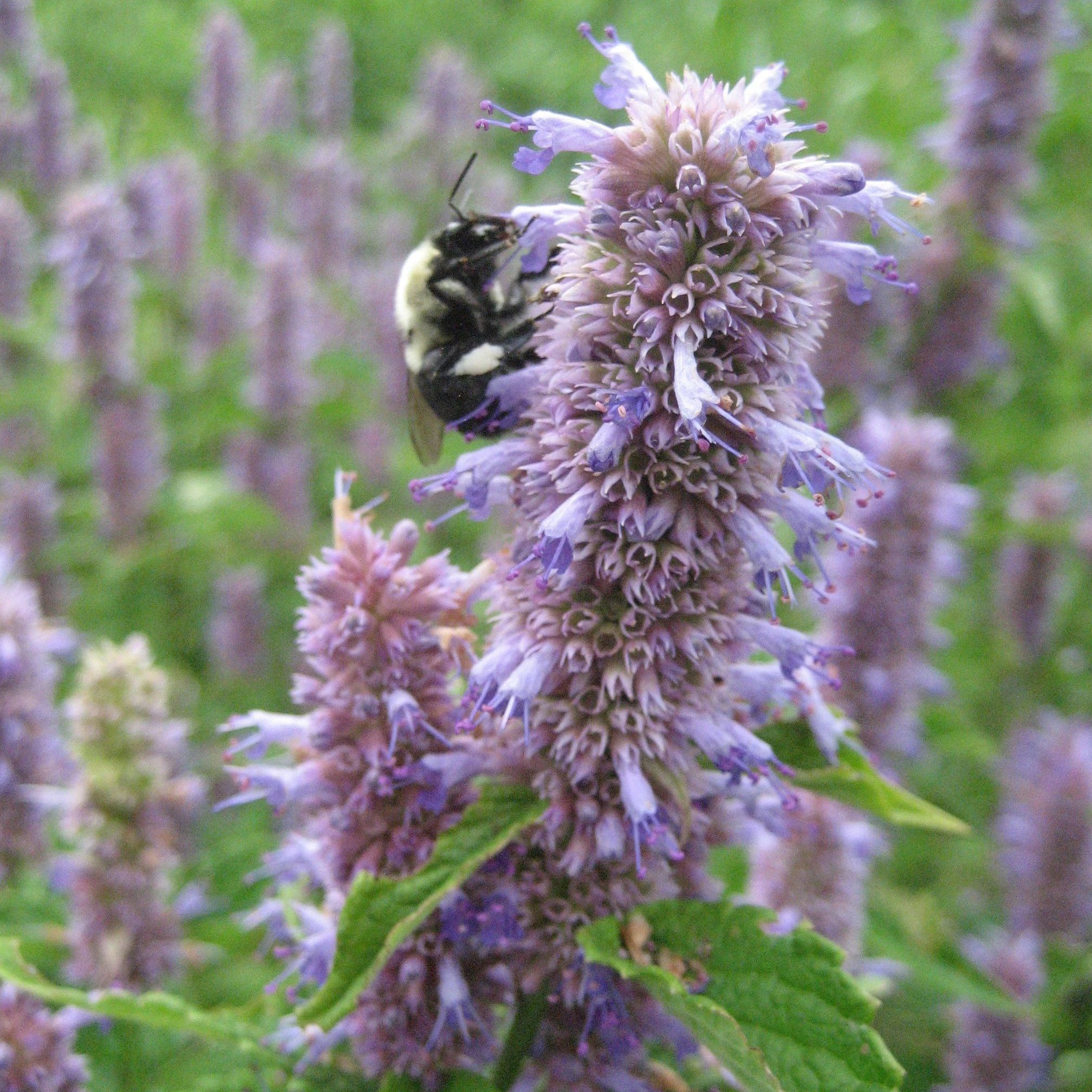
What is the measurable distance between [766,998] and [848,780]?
470mm

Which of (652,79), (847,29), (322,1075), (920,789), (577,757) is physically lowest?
(920,789)

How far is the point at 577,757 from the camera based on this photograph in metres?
1.99

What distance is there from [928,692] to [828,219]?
134 inches

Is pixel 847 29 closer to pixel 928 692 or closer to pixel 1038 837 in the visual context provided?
pixel 928 692

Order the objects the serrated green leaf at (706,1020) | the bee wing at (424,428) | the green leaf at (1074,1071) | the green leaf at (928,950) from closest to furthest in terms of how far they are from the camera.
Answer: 1. the serrated green leaf at (706,1020)
2. the bee wing at (424,428)
3. the green leaf at (928,950)
4. the green leaf at (1074,1071)

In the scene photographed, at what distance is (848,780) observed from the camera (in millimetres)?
2160

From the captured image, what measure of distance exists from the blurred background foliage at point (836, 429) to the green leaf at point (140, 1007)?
882 millimetres

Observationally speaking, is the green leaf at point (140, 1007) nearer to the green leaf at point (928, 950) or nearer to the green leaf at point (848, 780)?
the green leaf at point (848, 780)

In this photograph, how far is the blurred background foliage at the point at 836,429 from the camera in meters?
4.02

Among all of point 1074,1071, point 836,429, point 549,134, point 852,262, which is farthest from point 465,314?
point 1074,1071

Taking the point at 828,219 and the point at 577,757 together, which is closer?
the point at 828,219

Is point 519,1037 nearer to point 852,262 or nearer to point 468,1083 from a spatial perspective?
point 468,1083

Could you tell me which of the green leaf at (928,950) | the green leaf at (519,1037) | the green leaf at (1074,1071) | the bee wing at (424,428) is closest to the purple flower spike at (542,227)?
the bee wing at (424,428)

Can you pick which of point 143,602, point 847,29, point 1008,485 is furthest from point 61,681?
point 847,29
